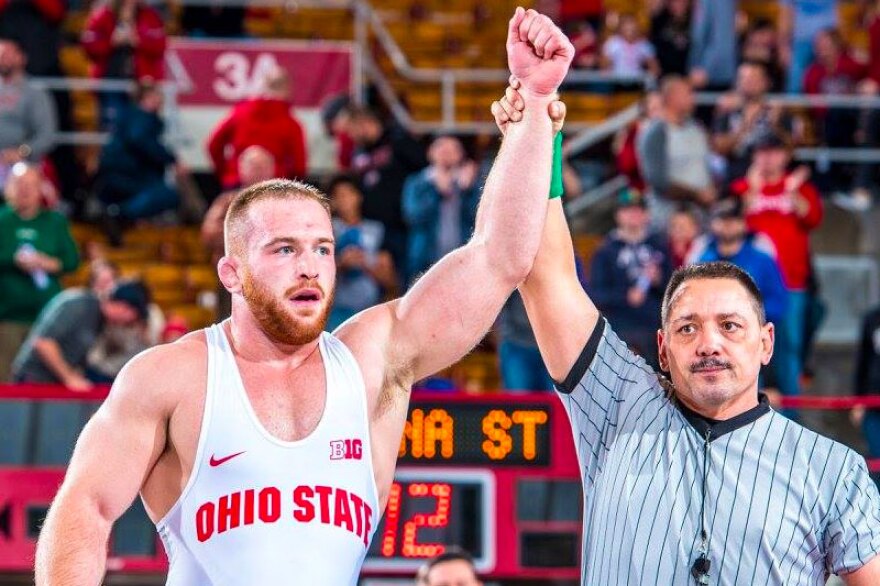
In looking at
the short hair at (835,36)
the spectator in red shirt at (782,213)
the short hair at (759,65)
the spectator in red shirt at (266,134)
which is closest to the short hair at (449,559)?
the spectator in red shirt at (266,134)

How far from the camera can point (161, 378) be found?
384cm

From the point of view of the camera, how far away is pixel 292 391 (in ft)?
13.0

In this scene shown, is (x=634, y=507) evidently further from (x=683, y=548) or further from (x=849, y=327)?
(x=849, y=327)

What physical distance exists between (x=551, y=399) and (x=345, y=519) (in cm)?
327

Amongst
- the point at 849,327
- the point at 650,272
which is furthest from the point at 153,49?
the point at 849,327

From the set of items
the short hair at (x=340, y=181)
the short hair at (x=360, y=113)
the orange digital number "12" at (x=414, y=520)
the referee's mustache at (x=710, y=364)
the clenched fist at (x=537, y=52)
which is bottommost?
the orange digital number "12" at (x=414, y=520)

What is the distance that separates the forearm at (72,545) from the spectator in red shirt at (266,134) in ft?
20.4

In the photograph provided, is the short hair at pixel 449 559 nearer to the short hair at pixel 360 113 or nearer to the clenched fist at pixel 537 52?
the clenched fist at pixel 537 52

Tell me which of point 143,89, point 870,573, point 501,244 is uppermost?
point 143,89

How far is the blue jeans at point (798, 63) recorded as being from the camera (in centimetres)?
1303

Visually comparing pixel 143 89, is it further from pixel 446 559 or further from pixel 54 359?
pixel 446 559

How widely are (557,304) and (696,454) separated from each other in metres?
0.50

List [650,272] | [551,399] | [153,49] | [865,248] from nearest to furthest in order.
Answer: [551,399] → [650,272] → [153,49] → [865,248]

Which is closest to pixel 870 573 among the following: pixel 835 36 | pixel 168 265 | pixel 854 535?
pixel 854 535
